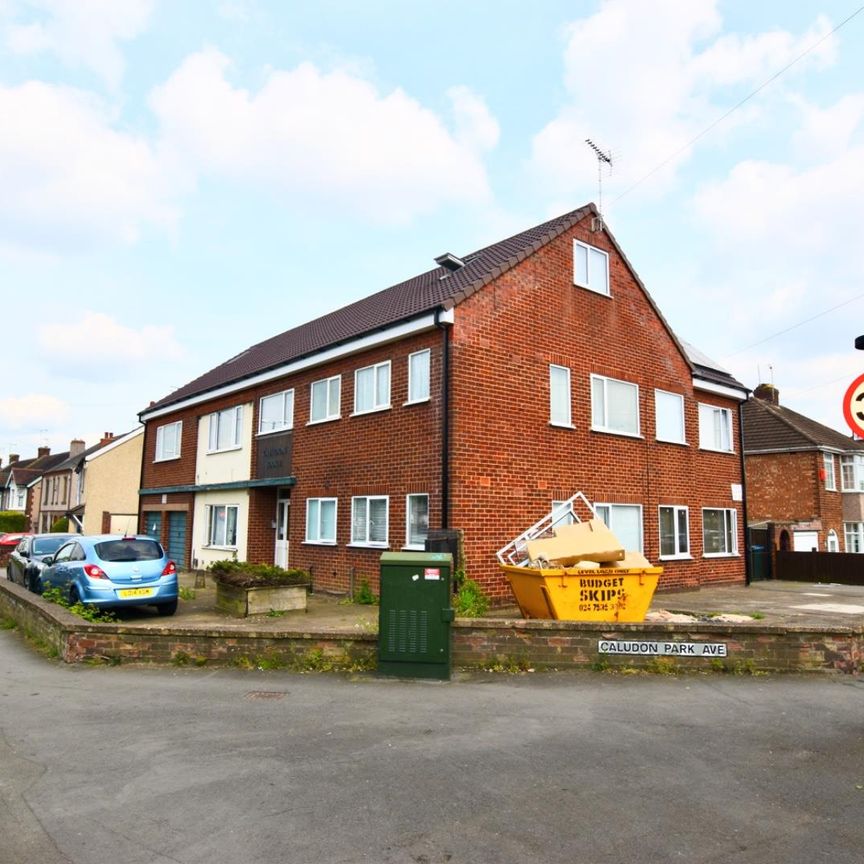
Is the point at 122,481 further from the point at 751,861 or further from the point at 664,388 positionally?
the point at 751,861

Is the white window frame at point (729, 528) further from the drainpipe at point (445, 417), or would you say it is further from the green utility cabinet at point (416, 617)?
the green utility cabinet at point (416, 617)

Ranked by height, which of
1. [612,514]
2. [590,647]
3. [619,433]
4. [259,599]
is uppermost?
[619,433]

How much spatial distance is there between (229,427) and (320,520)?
5.86 meters

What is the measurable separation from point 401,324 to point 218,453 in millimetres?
9157

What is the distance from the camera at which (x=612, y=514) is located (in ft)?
53.5

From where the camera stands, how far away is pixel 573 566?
10.5m

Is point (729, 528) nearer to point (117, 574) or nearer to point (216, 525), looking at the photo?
point (216, 525)

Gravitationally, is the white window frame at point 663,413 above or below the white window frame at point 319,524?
above

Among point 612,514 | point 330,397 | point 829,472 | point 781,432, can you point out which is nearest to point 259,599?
point 330,397

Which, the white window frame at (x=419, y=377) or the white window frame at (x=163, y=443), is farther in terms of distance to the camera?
the white window frame at (x=163, y=443)

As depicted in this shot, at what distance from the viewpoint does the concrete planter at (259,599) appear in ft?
40.1

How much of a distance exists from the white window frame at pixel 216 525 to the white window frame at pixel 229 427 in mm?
1592

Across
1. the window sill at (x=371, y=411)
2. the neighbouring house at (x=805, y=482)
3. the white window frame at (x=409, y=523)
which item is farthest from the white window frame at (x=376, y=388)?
the neighbouring house at (x=805, y=482)

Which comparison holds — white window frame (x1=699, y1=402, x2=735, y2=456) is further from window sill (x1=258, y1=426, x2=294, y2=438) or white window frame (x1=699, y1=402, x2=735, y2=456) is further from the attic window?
window sill (x1=258, y1=426, x2=294, y2=438)
